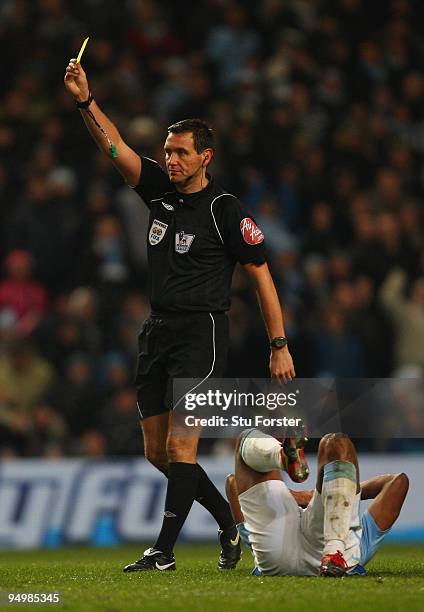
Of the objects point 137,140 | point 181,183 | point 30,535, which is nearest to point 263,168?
point 137,140

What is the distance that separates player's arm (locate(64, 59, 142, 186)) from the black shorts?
759 mm

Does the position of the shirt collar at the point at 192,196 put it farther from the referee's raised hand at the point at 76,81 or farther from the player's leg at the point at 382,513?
the player's leg at the point at 382,513

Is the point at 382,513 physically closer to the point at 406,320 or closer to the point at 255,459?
the point at 255,459

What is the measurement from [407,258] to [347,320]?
1202mm

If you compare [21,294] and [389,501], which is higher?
[21,294]

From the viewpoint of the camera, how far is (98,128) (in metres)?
6.56

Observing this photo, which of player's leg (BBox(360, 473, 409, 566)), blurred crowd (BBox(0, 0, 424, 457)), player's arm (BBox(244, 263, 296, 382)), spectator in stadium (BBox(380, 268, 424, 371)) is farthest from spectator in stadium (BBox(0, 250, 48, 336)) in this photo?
player's leg (BBox(360, 473, 409, 566))

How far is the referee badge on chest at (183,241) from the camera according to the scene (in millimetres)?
6656

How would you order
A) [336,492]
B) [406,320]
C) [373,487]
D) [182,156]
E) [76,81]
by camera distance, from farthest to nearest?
[406,320] → [182,156] → [76,81] → [373,487] → [336,492]

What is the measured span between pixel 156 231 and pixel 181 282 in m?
0.31

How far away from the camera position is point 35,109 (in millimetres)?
13227

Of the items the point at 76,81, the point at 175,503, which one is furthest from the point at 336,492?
the point at 76,81

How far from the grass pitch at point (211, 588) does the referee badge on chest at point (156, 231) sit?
1654mm

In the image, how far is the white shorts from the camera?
6.00 metres
